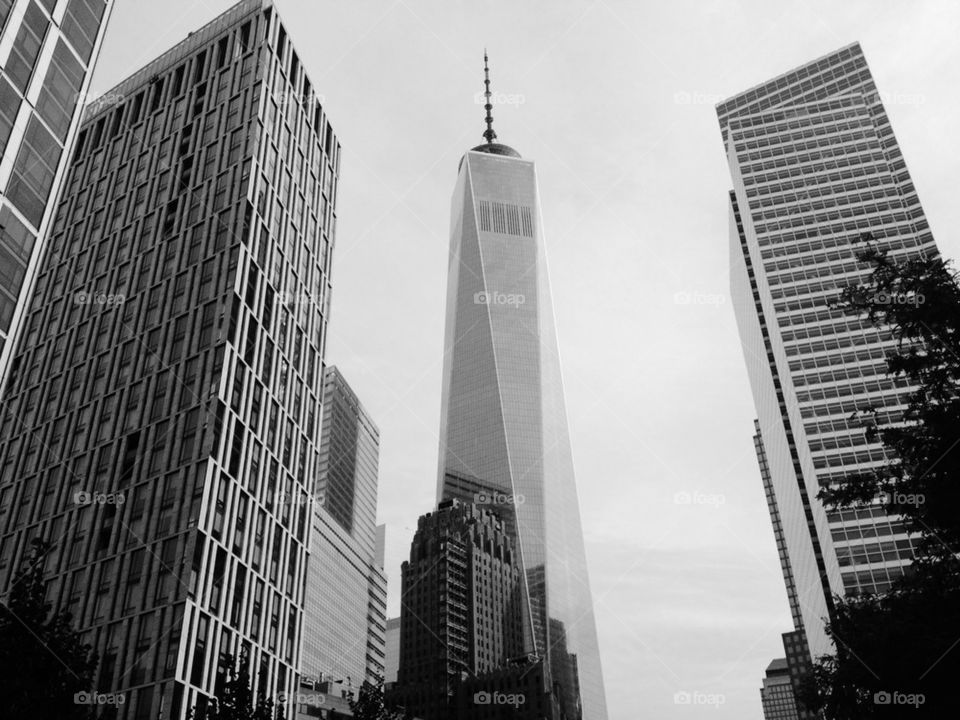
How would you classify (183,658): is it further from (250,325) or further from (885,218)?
(885,218)

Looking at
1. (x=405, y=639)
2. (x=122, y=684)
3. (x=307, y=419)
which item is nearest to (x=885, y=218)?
(x=307, y=419)

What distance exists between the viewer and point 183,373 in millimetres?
66562
